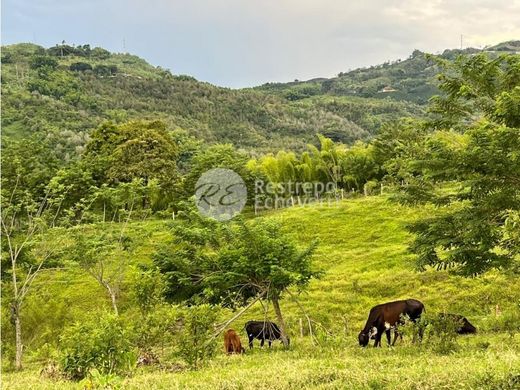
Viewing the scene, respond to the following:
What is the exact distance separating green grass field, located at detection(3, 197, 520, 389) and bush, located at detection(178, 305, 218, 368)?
32 centimetres

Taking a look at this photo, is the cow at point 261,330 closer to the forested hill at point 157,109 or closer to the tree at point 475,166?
the tree at point 475,166

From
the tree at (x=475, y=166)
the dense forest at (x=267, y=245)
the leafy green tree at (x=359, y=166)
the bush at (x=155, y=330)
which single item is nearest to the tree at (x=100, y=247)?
the dense forest at (x=267, y=245)

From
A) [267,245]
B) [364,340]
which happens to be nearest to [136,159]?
[267,245]

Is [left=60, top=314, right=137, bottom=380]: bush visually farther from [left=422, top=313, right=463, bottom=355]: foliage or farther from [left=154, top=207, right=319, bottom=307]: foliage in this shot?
[left=422, top=313, right=463, bottom=355]: foliage

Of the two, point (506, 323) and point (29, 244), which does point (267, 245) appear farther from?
point (29, 244)

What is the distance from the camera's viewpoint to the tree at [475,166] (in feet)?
33.4

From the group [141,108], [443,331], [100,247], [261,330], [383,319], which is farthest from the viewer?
[141,108]

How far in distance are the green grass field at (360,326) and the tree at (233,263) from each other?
1594 mm

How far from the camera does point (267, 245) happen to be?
13.5m

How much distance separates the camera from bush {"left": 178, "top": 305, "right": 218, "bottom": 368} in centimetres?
1055

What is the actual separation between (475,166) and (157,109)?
134879mm

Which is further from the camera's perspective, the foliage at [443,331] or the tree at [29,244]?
the tree at [29,244]
